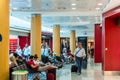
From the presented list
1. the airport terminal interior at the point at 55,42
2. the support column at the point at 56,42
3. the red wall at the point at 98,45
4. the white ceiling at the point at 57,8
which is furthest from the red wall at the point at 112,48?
the support column at the point at 56,42

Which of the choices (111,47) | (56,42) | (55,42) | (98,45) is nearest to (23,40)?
(55,42)

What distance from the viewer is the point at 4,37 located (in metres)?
6.61

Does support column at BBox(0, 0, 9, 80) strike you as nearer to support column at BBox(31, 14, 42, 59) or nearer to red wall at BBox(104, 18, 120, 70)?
support column at BBox(31, 14, 42, 59)

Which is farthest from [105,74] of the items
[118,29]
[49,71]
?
[49,71]

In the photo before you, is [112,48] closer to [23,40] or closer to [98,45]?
[98,45]

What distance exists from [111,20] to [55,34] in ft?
30.7

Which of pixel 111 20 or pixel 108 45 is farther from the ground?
pixel 111 20

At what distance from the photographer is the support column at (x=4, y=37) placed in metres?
6.44

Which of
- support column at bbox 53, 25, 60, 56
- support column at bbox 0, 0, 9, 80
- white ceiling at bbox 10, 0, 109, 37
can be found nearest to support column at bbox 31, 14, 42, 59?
white ceiling at bbox 10, 0, 109, 37

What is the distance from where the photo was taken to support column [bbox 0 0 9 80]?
6444mm

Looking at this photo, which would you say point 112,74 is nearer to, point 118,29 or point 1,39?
point 118,29

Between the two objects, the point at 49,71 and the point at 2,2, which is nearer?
the point at 2,2

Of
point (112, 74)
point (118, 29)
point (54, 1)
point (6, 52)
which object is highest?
point (54, 1)

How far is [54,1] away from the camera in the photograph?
32.4 ft
